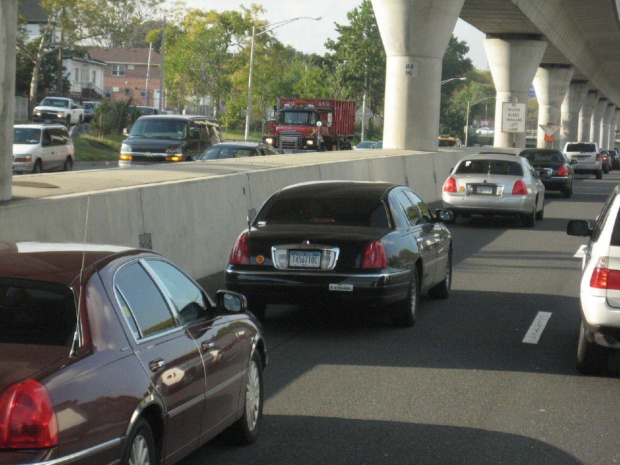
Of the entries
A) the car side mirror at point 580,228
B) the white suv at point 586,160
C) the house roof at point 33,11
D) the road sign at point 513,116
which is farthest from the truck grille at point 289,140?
the house roof at point 33,11

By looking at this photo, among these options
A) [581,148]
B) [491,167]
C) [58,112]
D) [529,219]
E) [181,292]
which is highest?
[58,112]

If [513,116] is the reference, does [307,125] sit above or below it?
below

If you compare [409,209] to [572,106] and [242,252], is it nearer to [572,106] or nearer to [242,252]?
[242,252]

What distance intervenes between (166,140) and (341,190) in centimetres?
2008

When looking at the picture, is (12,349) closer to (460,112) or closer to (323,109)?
(323,109)

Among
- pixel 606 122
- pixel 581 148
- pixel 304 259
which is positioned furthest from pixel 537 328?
pixel 606 122

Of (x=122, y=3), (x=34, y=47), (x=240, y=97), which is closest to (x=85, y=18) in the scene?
(x=122, y=3)

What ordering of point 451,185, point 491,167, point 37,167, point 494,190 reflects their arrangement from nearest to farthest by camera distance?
point 494,190
point 451,185
point 491,167
point 37,167

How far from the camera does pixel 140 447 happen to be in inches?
197

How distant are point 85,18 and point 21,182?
178 ft

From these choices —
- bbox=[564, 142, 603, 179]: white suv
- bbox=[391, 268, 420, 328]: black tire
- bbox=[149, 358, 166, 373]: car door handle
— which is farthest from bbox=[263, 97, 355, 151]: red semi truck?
bbox=[149, 358, 166, 373]: car door handle

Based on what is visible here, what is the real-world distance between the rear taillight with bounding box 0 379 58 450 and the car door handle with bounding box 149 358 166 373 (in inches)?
37.6

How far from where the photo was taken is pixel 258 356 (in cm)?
707

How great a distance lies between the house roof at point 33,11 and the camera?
95.9m
